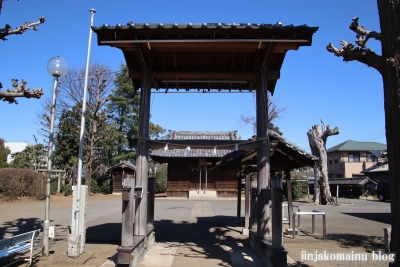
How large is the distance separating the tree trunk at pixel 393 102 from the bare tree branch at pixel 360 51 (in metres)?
0.12

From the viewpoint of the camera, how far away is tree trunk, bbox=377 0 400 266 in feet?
10.6

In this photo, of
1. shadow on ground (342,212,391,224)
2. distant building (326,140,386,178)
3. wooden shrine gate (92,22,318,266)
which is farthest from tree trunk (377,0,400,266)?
distant building (326,140,386,178)

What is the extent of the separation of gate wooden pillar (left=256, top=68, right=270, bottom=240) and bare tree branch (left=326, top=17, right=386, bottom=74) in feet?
10.5

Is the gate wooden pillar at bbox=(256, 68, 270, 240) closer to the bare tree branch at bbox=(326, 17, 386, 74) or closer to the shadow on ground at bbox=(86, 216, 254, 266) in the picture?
the shadow on ground at bbox=(86, 216, 254, 266)

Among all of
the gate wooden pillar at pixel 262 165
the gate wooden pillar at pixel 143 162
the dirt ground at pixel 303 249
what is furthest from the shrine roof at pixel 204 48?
the dirt ground at pixel 303 249

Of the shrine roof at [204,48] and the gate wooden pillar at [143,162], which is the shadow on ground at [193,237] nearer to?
the gate wooden pillar at [143,162]

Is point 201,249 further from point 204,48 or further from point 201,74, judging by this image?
point 204,48

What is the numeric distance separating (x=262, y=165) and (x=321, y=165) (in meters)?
21.2

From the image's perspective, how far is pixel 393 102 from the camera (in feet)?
10.9

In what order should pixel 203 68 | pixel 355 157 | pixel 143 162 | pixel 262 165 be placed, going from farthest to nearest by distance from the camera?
pixel 355 157 < pixel 203 68 < pixel 143 162 < pixel 262 165

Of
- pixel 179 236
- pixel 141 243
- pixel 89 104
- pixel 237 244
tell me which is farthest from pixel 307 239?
pixel 89 104

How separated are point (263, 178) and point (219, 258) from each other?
2.11m

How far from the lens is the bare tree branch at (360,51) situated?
143 inches

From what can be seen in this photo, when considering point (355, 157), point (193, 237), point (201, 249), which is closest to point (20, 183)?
point (193, 237)
